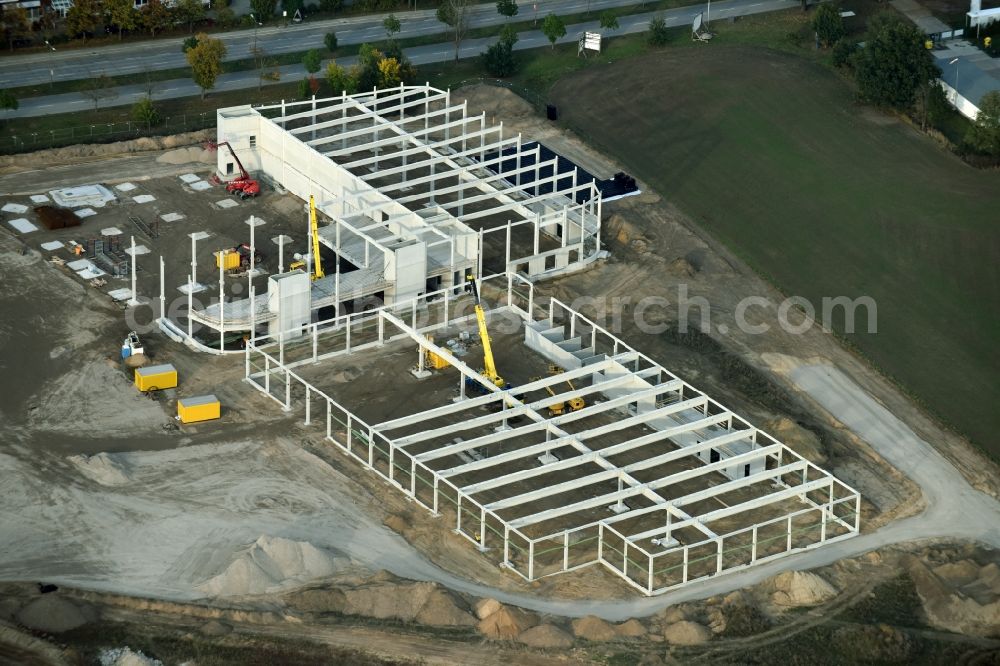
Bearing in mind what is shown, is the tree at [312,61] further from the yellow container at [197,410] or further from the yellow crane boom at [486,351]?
the yellow container at [197,410]

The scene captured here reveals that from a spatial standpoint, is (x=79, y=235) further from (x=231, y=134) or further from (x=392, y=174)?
(x=392, y=174)

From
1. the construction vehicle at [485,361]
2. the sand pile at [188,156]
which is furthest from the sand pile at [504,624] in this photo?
the sand pile at [188,156]

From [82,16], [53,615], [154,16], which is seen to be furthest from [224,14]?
[53,615]

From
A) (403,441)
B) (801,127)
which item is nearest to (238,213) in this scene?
(403,441)

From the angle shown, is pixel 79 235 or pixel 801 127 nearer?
pixel 79 235

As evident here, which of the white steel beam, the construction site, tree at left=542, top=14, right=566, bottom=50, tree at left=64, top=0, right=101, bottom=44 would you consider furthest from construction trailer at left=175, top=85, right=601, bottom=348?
the white steel beam

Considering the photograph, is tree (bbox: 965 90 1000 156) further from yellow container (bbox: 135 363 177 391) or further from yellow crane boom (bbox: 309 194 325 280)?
yellow container (bbox: 135 363 177 391)

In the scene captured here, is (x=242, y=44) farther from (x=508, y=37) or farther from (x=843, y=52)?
(x=843, y=52)
